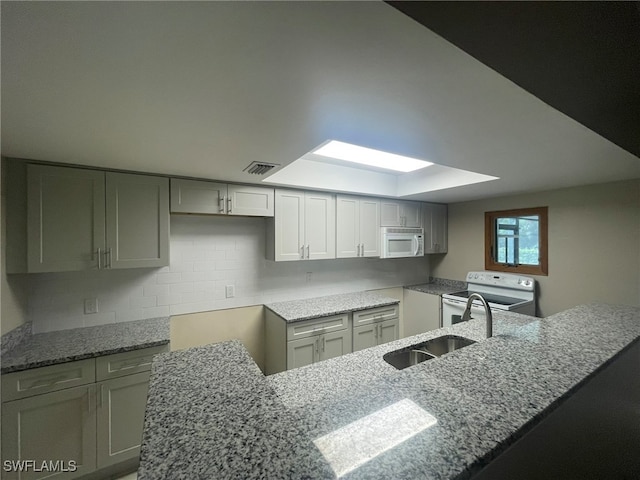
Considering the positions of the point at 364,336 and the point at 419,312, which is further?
the point at 419,312

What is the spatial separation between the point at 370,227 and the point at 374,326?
121cm

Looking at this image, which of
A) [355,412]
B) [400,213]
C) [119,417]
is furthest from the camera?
[400,213]

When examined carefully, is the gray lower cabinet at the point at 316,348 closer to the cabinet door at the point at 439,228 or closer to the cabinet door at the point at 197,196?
the cabinet door at the point at 197,196

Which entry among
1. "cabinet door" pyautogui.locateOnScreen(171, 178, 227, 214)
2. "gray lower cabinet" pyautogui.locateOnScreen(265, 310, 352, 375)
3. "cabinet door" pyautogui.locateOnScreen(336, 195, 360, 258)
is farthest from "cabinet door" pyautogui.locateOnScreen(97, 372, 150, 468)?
"cabinet door" pyautogui.locateOnScreen(336, 195, 360, 258)

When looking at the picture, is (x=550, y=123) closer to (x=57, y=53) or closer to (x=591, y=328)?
(x=591, y=328)

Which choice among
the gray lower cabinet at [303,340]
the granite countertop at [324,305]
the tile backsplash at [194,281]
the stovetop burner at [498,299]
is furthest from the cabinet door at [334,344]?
the stovetop burner at [498,299]

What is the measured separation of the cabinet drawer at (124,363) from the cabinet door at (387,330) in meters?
2.16

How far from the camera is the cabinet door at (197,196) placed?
2.17 m

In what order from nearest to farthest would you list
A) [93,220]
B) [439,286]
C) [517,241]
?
[93,220] → [517,241] → [439,286]

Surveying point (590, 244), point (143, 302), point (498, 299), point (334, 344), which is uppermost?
point (590, 244)

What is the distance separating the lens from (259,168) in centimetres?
195

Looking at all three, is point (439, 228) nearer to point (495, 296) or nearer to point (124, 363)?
point (495, 296)

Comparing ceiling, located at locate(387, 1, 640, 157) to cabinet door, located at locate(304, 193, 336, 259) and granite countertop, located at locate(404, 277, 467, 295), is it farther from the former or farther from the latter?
granite countertop, located at locate(404, 277, 467, 295)

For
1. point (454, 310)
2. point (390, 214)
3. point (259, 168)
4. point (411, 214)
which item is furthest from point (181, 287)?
point (454, 310)
